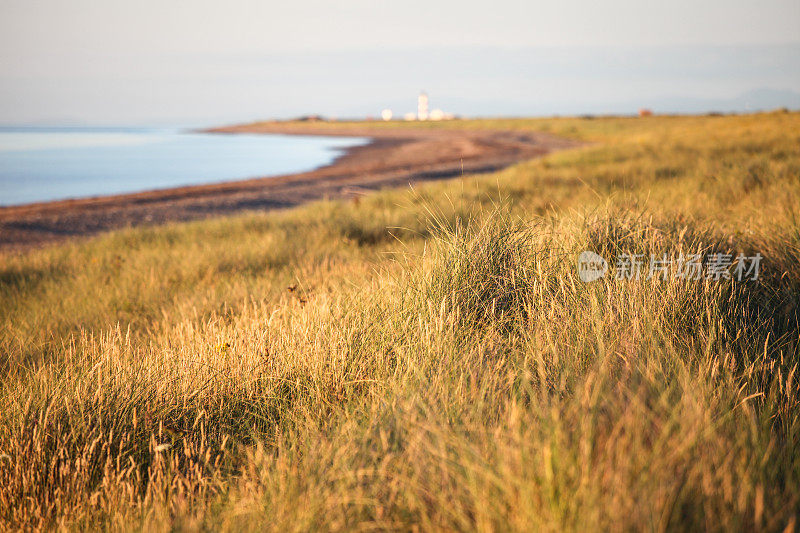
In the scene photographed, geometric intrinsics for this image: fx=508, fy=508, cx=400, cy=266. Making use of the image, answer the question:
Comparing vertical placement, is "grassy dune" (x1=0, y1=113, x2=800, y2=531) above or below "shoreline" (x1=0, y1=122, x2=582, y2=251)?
below

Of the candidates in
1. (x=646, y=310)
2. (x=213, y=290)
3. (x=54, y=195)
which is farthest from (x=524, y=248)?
(x=54, y=195)

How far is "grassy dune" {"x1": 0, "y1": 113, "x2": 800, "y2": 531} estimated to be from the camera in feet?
4.12

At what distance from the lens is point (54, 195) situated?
17.6 metres

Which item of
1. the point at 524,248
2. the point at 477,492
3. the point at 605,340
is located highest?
the point at 524,248

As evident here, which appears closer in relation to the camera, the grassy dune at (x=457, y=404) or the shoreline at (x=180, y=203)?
the grassy dune at (x=457, y=404)

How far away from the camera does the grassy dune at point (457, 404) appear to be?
49.4 inches

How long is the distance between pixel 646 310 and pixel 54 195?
20.3 meters

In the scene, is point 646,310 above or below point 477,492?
above

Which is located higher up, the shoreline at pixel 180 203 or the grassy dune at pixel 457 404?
the shoreline at pixel 180 203

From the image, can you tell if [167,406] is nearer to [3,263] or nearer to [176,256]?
[176,256]

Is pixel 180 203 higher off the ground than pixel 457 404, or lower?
higher

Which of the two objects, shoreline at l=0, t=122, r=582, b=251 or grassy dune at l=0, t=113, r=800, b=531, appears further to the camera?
shoreline at l=0, t=122, r=582, b=251

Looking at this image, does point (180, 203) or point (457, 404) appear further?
point (180, 203)

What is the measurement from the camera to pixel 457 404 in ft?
5.67
